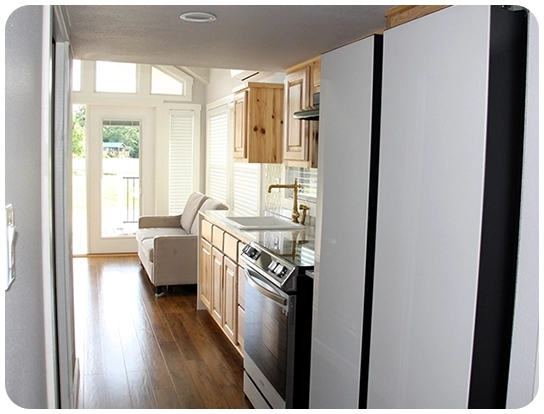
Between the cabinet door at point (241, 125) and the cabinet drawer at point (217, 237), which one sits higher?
the cabinet door at point (241, 125)

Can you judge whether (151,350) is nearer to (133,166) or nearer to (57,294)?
(57,294)

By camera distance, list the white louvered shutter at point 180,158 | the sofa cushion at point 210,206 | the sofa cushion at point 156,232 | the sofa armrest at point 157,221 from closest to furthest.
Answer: the sofa cushion at point 210,206 < the sofa cushion at point 156,232 < the sofa armrest at point 157,221 < the white louvered shutter at point 180,158

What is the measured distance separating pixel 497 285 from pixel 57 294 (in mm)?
1923

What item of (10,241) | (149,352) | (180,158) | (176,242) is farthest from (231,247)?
(180,158)

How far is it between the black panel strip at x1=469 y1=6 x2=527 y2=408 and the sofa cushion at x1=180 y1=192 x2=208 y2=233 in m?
5.44

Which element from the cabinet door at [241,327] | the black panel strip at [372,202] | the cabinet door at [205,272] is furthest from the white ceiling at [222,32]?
the cabinet door at [241,327]

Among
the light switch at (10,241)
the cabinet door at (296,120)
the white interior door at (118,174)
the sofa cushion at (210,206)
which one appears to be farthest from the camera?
the white interior door at (118,174)

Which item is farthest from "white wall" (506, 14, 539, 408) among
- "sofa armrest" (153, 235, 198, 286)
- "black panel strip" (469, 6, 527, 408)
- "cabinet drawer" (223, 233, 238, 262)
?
"sofa armrest" (153, 235, 198, 286)

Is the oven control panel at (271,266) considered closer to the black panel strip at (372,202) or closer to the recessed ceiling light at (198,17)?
the black panel strip at (372,202)

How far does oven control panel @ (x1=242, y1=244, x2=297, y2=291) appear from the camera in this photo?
2801 millimetres

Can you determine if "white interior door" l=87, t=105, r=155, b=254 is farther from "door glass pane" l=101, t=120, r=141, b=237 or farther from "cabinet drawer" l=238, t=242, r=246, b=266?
"cabinet drawer" l=238, t=242, r=246, b=266

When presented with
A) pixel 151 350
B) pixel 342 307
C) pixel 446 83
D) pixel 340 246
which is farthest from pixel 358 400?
pixel 151 350

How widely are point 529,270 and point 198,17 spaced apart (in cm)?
218

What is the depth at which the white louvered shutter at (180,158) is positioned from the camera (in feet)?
26.5
